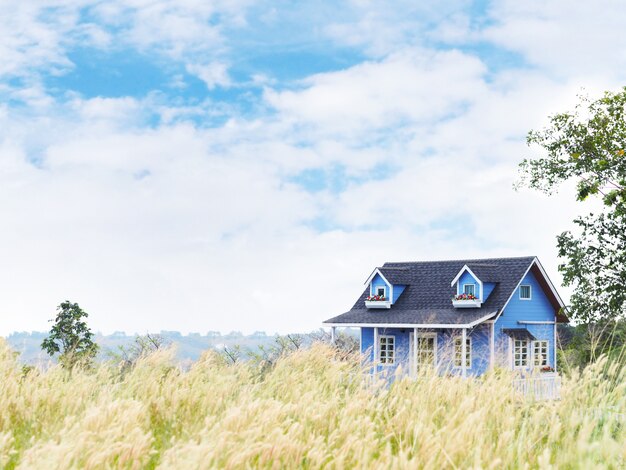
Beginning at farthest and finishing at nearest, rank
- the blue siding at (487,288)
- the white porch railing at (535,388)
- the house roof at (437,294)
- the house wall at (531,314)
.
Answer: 1. the house wall at (531,314)
2. the blue siding at (487,288)
3. the house roof at (437,294)
4. the white porch railing at (535,388)

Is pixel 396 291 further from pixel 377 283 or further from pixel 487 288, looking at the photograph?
pixel 487 288

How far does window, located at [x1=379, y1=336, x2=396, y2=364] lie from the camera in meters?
32.1

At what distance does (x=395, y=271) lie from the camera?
3416 cm

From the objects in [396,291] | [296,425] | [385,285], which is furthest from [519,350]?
[296,425]

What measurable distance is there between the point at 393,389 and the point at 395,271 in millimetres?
26811

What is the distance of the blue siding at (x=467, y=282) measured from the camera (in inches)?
1211

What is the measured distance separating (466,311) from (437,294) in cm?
230

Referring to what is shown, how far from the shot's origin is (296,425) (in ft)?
15.2

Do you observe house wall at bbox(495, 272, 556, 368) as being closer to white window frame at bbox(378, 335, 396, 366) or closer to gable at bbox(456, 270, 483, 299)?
gable at bbox(456, 270, 483, 299)

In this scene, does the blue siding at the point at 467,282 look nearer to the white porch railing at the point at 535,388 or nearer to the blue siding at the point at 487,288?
the blue siding at the point at 487,288

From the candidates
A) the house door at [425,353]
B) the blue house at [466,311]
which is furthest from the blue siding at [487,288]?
the house door at [425,353]

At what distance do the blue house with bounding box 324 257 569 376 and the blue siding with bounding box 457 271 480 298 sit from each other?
45 mm

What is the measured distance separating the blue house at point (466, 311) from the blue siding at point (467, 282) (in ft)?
0.15

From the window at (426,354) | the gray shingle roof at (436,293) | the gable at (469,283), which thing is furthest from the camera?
the gable at (469,283)
